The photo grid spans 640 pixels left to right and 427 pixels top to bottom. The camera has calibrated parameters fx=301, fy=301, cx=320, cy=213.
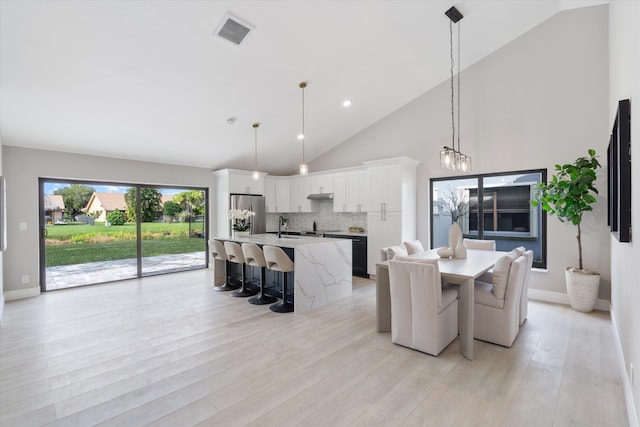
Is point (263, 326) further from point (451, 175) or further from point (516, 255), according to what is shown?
point (451, 175)

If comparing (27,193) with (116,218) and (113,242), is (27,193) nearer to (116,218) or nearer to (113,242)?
(116,218)

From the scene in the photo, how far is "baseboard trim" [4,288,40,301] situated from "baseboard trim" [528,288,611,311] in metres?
7.99

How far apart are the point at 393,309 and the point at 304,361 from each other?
3.37ft

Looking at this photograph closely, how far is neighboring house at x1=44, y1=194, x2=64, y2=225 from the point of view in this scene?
17.1ft

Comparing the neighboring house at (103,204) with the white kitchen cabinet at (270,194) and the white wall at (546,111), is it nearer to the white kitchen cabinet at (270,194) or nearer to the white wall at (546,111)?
the white kitchen cabinet at (270,194)

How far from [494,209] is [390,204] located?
1779 mm

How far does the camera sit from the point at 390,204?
576 centimetres

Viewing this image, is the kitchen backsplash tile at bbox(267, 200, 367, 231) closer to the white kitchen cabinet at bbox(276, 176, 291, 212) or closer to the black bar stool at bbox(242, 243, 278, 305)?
the white kitchen cabinet at bbox(276, 176, 291, 212)

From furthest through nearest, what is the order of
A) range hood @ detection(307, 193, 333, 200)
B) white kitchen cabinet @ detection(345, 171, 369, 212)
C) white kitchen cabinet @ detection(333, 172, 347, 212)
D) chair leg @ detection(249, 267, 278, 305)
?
range hood @ detection(307, 193, 333, 200), white kitchen cabinet @ detection(333, 172, 347, 212), white kitchen cabinet @ detection(345, 171, 369, 212), chair leg @ detection(249, 267, 278, 305)

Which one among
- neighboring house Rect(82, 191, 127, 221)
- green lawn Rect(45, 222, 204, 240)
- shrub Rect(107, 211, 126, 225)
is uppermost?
neighboring house Rect(82, 191, 127, 221)

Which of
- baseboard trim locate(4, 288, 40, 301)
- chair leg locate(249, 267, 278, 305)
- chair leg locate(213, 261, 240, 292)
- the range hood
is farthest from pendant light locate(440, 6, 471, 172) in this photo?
baseboard trim locate(4, 288, 40, 301)

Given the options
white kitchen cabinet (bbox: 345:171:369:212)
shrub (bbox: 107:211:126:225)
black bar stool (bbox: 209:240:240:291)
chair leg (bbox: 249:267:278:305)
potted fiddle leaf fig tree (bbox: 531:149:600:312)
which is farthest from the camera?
white kitchen cabinet (bbox: 345:171:369:212)

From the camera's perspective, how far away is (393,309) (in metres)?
3.09

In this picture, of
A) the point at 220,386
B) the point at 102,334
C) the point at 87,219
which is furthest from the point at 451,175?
the point at 87,219
